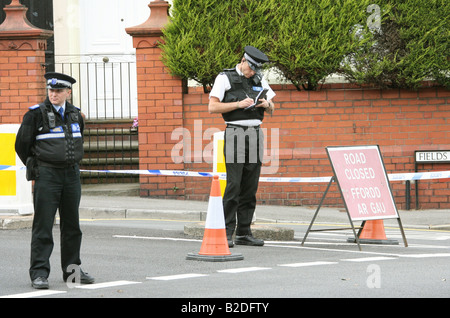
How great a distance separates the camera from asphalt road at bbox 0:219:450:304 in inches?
284

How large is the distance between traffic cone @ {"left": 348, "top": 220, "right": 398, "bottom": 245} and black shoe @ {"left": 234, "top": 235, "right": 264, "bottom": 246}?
→ 1353 mm

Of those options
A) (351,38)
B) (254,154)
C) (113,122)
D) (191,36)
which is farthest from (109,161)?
(254,154)

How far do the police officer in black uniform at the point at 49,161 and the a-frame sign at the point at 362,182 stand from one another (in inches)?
134

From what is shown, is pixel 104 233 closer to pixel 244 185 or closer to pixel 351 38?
pixel 244 185

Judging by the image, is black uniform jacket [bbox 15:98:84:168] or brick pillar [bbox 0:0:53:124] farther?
brick pillar [bbox 0:0:53:124]

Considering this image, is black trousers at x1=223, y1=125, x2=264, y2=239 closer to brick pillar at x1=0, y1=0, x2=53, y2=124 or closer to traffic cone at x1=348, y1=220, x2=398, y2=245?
traffic cone at x1=348, y1=220, x2=398, y2=245

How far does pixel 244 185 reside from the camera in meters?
10.4

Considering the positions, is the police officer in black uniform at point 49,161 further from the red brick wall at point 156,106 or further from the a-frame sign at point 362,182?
the red brick wall at point 156,106

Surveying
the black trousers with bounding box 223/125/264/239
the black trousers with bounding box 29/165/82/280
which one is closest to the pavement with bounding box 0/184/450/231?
the black trousers with bounding box 223/125/264/239

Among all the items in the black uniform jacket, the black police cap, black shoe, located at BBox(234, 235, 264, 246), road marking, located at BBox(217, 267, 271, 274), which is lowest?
road marking, located at BBox(217, 267, 271, 274)

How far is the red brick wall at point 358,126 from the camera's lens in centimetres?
1547

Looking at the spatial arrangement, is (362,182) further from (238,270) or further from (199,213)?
(199,213)

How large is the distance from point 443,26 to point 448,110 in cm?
137

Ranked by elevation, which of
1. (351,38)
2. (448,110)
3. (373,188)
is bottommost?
(373,188)
